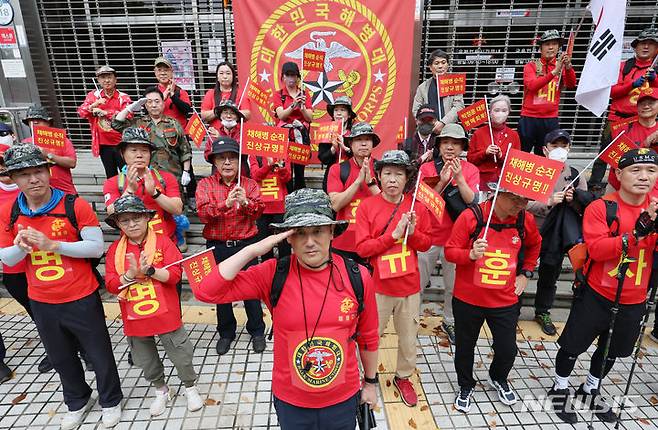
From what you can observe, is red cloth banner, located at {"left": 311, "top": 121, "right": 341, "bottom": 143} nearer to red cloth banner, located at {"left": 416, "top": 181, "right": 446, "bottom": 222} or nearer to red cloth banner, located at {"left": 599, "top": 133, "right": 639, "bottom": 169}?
red cloth banner, located at {"left": 416, "top": 181, "right": 446, "bottom": 222}

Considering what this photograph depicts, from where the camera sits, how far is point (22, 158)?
11.0 ft

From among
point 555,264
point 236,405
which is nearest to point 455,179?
point 555,264

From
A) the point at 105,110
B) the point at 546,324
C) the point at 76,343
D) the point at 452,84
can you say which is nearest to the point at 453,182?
the point at 452,84

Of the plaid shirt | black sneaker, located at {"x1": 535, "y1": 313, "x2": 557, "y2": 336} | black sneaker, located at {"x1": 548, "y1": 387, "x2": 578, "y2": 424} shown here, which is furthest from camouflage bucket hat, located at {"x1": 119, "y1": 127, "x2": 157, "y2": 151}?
black sneaker, located at {"x1": 535, "y1": 313, "x2": 557, "y2": 336}

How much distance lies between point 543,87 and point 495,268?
4.07m

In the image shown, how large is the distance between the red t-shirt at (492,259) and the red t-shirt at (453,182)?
786 millimetres

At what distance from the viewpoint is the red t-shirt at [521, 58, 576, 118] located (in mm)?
6232

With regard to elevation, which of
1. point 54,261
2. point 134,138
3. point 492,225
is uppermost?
point 134,138

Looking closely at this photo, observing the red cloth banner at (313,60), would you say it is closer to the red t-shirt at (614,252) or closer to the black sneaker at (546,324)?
the red t-shirt at (614,252)

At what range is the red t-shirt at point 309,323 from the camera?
99.4 inches

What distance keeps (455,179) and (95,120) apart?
577 centimetres

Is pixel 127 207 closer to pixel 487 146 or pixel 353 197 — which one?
pixel 353 197

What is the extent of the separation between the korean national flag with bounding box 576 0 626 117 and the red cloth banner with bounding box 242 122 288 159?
4012mm

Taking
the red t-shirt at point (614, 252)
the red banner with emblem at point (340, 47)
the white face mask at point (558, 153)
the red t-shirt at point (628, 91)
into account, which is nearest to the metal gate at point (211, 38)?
the red banner with emblem at point (340, 47)
